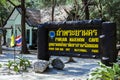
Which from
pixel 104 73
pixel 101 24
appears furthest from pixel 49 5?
pixel 104 73

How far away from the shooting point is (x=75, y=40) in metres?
13.0

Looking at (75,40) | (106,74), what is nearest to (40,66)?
(75,40)

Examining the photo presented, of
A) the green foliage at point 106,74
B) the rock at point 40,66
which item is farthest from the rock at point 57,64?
the green foliage at point 106,74

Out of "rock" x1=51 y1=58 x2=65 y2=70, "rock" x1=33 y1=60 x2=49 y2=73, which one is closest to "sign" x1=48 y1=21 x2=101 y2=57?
"rock" x1=51 y1=58 x2=65 y2=70

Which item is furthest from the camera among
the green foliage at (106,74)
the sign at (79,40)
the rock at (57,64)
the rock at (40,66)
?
the rock at (57,64)

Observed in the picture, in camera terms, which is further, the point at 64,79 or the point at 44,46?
the point at 44,46

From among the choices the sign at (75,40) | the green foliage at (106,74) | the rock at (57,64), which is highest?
the sign at (75,40)

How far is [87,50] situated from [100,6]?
20614mm

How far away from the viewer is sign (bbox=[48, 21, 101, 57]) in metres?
12.4

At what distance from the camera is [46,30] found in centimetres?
1392

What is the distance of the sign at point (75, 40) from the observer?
1237 cm

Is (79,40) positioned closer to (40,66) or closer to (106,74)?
(40,66)

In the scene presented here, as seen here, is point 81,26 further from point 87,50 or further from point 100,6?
point 100,6

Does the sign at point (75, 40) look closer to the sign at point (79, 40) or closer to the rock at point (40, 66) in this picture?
the sign at point (79, 40)
